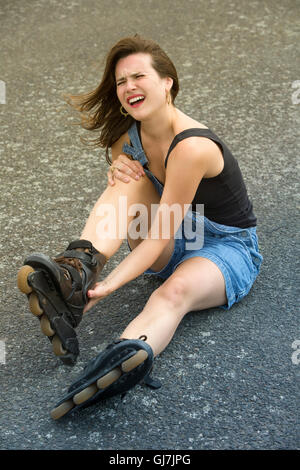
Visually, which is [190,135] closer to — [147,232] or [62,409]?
[147,232]

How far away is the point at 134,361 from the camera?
1.88 meters

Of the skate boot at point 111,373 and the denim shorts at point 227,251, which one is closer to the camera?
the skate boot at point 111,373

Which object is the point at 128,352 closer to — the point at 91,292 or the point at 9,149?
the point at 91,292

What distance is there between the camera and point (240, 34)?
15.2ft

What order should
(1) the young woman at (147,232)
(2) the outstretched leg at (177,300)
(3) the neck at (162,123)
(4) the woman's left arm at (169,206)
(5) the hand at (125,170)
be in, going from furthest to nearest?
1. (5) the hand at (125,170)
2. (3) the neck at (162,123)
3. (4) the woman's left arm at (169,206)
4. (2) the outstretched leg at (177,300)
5. (1) the young woman at (147,232)

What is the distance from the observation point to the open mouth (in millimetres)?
2240

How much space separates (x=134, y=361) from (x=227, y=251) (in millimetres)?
643

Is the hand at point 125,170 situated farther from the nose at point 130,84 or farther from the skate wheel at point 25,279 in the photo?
the skate wheel at point 25,279

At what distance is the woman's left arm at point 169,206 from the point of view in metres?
2.19

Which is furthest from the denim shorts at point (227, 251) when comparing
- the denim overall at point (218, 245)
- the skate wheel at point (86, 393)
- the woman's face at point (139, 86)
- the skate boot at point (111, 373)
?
the skate wheel at point (86, 393)

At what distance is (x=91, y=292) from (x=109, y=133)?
25.6 inches

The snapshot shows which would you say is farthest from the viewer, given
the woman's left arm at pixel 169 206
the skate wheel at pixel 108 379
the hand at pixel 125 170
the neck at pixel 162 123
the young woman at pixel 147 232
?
the hand at pixel 125 170

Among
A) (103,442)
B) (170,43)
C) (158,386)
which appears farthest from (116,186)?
(170,43)

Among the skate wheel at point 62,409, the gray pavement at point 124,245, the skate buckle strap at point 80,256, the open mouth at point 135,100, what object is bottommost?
the gray pavement at point 124,245
